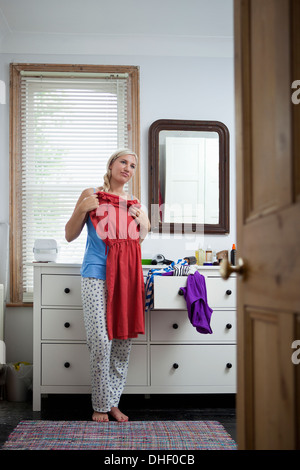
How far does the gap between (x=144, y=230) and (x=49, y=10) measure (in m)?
1.71

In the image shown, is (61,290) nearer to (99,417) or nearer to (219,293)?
(99,417)

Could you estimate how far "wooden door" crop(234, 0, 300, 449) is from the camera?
876mm

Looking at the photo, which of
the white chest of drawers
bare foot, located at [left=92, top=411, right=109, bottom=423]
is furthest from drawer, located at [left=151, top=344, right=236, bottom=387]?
bare foot, located at [left=92, top=411, right=109, bottom=423]

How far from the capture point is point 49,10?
322 cm

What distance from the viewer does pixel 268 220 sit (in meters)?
0.98

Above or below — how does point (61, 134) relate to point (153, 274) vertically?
above

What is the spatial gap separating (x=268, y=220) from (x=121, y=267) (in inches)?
69.4

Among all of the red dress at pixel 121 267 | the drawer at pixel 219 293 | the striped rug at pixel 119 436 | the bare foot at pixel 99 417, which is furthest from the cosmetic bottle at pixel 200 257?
the bare foot at pixel 99 417

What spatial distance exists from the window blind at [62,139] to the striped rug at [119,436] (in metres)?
1.35

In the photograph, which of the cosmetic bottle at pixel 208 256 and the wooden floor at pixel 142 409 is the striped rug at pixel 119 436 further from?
the cosmetic bottle at pixel 208 256

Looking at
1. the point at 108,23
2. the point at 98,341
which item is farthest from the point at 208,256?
the point at 108,23

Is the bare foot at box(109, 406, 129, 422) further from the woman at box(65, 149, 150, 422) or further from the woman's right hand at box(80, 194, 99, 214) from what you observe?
the woman's right hand at box(80, 194, 99, 214)
